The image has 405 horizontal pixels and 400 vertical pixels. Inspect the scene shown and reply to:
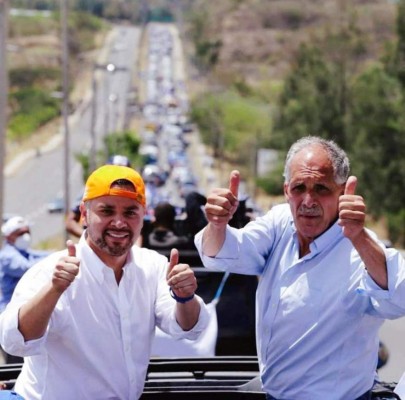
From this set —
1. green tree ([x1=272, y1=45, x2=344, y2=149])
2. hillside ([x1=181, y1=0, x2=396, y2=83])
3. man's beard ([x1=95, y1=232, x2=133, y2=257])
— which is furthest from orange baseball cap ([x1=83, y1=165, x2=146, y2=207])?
hillside ([x1=181, y1=0, x2=396, y2=83])

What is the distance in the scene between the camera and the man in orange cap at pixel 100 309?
3.89 meters

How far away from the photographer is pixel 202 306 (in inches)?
161

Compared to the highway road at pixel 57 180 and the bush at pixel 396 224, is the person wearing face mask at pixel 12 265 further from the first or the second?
the bush at pixel 396 224

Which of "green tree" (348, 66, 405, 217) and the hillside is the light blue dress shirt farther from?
the hillside

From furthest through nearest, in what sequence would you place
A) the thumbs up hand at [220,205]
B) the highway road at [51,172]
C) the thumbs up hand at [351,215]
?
the highway road at [51,172]
the thumbs up hand at [220,205]
the thumbs up hand at [351,215]

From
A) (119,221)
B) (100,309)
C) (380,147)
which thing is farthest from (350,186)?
(380,147)

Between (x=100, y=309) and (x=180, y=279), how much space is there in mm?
298

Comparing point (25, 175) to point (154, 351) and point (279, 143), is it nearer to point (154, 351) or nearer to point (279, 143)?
point (279, 143)

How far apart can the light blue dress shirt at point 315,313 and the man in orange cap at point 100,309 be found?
0.28m

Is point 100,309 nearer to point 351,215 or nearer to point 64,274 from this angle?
point 64,274

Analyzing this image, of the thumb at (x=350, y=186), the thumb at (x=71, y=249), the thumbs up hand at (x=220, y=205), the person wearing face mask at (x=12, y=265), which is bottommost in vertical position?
the person wearing face mask at (x=12, y=265)

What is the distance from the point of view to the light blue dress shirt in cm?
388

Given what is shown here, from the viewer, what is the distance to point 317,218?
3934mm

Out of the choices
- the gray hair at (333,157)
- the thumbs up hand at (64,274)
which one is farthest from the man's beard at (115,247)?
the gray hair at (333,157)
